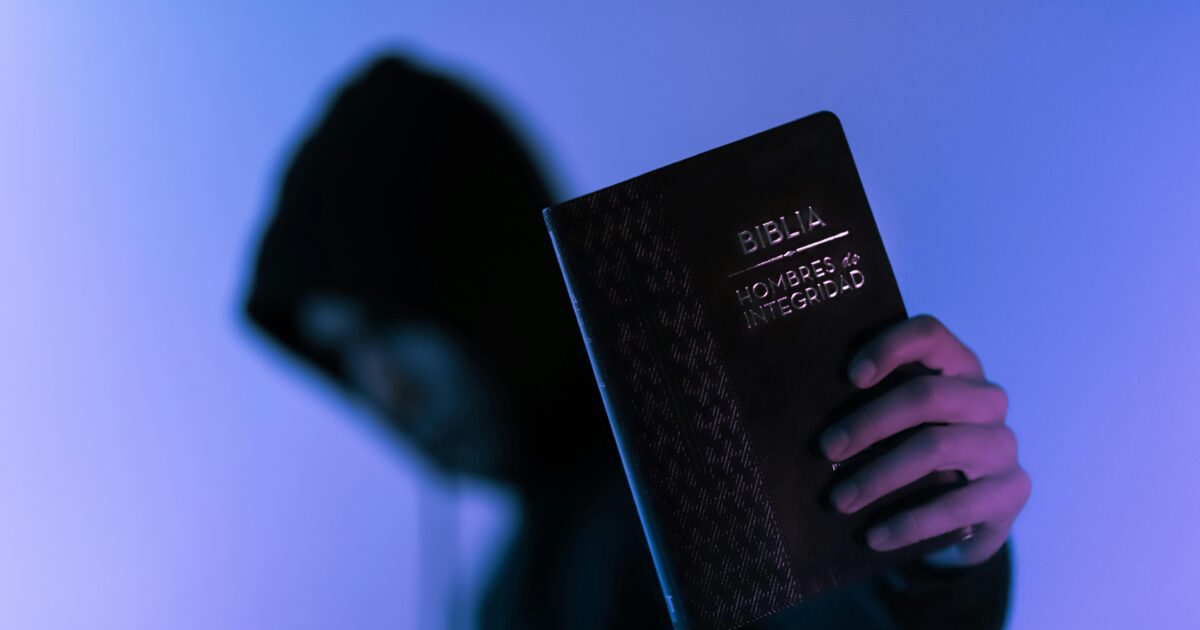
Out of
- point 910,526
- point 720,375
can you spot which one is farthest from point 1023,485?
point 720,375

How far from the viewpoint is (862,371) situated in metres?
0.65

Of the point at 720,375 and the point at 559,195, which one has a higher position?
the point at 559,195

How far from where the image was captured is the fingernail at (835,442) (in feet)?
2.11

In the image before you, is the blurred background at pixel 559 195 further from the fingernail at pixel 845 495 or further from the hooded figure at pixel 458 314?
the fingernail at pixel 845 495

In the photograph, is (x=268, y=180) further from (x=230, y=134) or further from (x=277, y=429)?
(x=277, y=429)

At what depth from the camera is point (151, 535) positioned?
2.74ft

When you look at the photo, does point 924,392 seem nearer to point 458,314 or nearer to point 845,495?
point 845,495

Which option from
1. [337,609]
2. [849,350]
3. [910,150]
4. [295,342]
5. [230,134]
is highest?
[230,134]

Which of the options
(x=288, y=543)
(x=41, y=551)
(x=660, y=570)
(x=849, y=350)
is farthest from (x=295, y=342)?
(x=849, y=350)

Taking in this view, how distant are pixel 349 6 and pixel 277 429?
18.1 inches

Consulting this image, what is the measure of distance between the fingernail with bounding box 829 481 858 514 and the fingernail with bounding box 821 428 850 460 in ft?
0.08

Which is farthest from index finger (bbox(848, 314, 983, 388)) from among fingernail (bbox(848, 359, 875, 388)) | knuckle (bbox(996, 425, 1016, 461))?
knuckle (bbox(996, 425, 1016, 461))

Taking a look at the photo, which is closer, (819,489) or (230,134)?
(819,489)

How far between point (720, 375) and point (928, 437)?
0.19m
